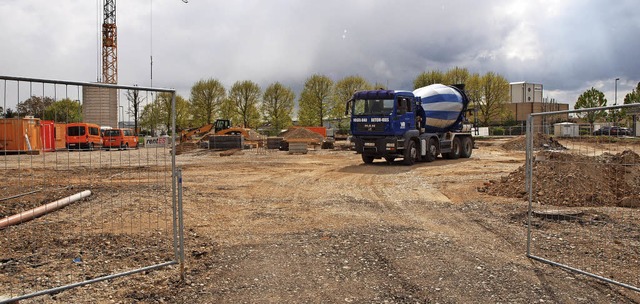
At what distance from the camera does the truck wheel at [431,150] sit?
22.5 meters

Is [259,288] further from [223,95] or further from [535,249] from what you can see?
[223,95]

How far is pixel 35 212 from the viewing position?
8180 mm

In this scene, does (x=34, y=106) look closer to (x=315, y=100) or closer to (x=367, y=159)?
(x=367, y=159)

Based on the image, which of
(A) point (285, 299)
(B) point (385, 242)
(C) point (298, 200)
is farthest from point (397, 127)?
(A) point (285, 299)

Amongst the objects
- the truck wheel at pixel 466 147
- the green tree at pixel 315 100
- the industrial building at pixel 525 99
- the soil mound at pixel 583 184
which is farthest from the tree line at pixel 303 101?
the soil mound at pixel 583 184

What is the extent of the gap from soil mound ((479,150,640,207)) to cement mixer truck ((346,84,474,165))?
821cm

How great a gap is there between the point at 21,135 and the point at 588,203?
10535mm

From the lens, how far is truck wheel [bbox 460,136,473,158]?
2583cm

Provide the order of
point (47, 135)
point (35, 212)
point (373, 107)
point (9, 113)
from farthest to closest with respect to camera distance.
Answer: point (373, 107)
point (35, 212)
point (47, 135)
point (9, 113)

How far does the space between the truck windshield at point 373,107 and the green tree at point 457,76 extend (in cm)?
4944

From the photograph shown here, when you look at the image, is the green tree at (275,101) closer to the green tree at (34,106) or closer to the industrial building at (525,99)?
the industrial building at (525,99)

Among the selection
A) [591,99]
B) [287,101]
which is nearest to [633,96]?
[591,99]

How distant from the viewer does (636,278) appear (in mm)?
5355

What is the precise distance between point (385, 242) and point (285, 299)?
264 centimetres
